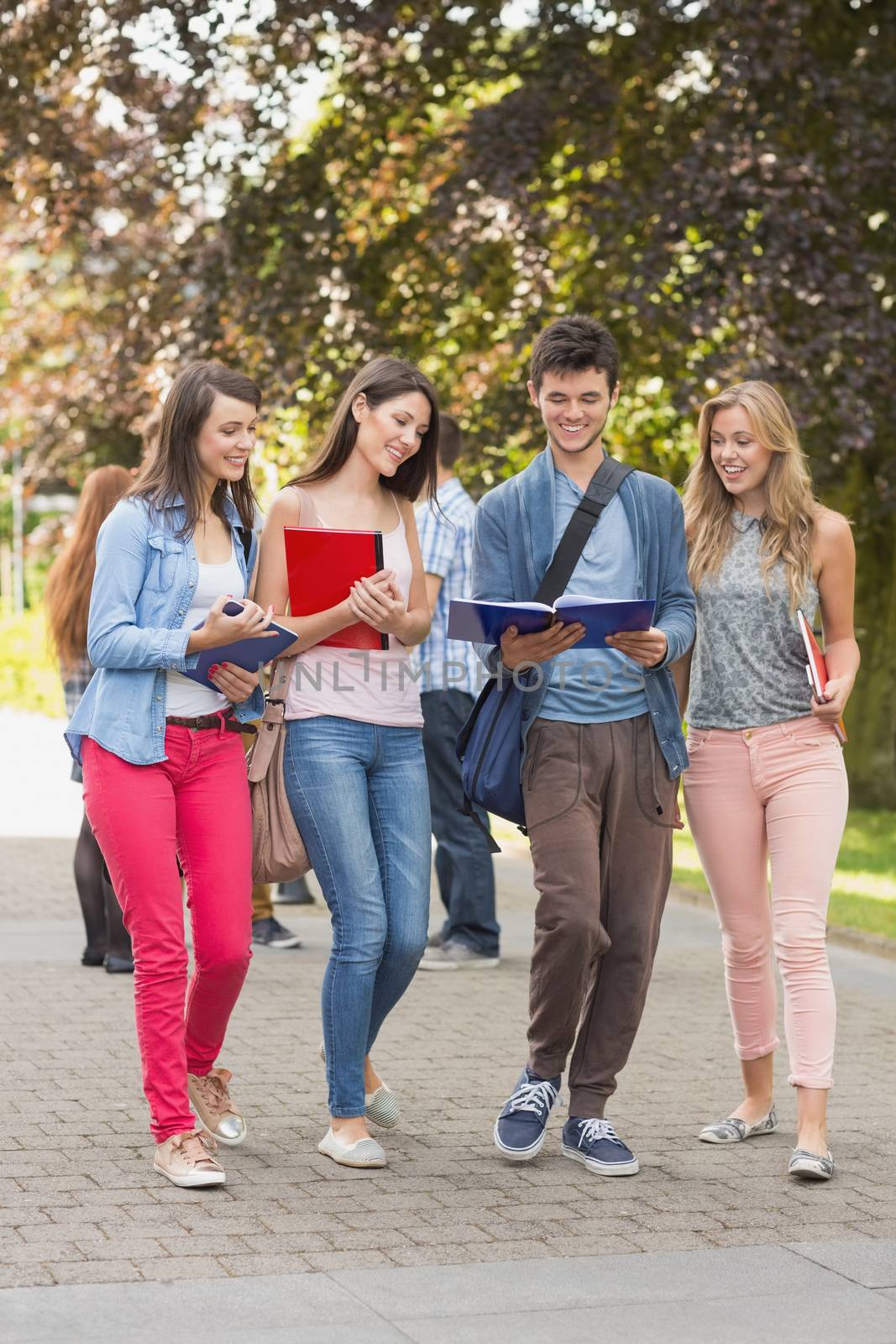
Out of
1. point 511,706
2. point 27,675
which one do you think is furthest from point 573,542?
point 27,675

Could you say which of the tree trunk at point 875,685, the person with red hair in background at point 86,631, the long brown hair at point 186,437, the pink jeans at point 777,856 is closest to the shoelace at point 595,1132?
the pink jeans at point 777,856

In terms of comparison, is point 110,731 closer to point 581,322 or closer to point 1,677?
point 581,322

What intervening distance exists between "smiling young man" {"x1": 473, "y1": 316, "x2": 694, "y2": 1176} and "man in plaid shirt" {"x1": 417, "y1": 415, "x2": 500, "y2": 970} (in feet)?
9.33

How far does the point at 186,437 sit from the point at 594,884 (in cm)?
166

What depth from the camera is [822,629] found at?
5.39 m

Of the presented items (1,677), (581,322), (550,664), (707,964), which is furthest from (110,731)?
(1,677)

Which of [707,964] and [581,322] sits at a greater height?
[581,322]

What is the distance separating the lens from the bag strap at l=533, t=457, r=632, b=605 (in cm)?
502

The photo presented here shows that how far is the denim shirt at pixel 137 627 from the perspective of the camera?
186 inches

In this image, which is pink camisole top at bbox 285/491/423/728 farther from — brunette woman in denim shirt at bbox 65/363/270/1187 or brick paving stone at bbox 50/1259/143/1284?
brick paving stone at bbox 50/1259/143/1284

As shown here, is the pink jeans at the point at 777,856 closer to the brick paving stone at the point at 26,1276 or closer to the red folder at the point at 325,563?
the red folder at the point at 325,563

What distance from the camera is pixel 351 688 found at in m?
5.05

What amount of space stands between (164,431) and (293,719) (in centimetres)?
87

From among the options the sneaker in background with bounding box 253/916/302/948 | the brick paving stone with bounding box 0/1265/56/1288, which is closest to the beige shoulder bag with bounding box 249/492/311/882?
the brick paving stone with bounding box 0/1265/56/1288
